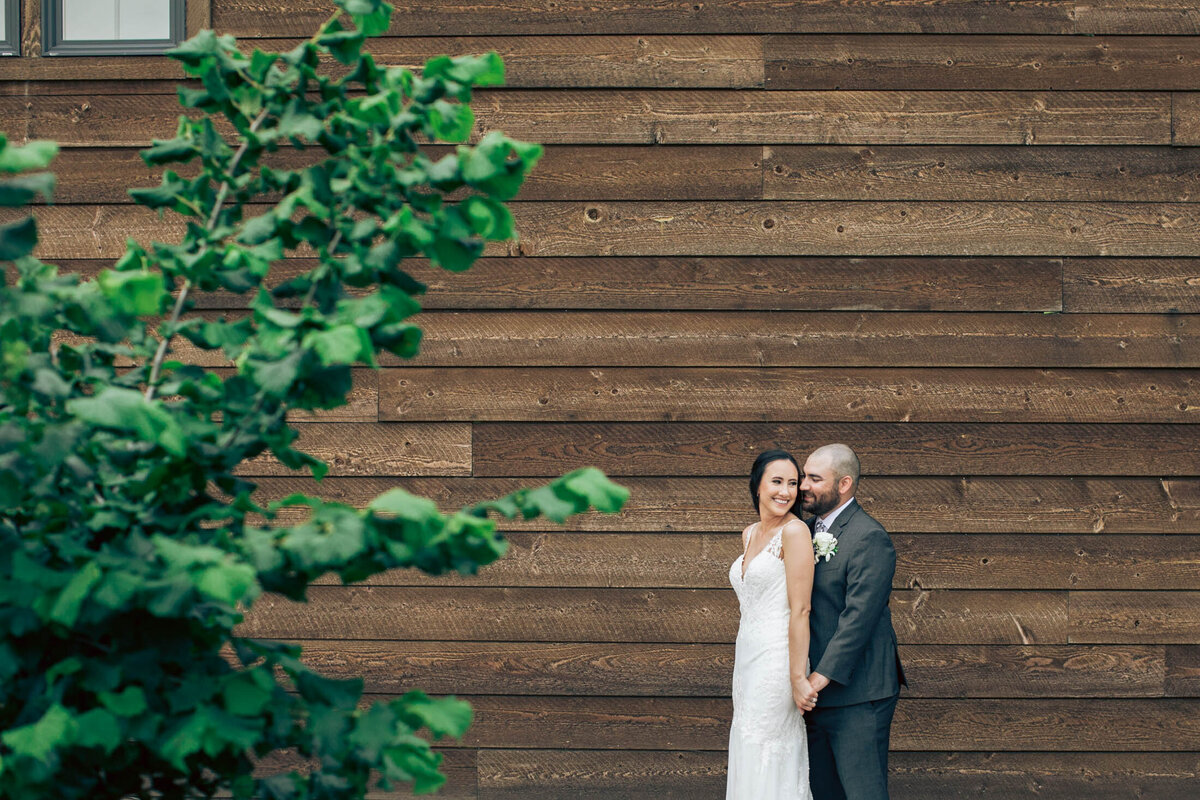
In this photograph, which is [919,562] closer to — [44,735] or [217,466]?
[217,466]

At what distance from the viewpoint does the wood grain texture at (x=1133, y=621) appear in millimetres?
3750

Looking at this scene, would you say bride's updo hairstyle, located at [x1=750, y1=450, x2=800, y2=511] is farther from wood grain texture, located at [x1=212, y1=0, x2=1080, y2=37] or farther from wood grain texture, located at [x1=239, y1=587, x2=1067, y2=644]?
wood grain texture, located at [x1=212, y1=0, x2=1080, y2=37]

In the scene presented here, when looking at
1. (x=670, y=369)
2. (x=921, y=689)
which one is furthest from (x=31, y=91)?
(x=921, y=689)

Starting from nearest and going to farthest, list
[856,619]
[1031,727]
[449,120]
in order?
1. [449,120]
2. [856,619]
3. [1031,727]

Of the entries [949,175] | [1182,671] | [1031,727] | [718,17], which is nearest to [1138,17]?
[949,175]

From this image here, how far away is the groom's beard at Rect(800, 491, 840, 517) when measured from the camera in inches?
137

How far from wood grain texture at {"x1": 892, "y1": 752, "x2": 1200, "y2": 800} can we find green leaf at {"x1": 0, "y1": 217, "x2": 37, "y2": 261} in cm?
293

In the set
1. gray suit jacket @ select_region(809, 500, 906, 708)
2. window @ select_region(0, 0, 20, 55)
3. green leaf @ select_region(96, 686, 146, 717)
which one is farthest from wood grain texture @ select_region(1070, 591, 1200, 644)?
window @ select_region(0, 0, 20, 55)

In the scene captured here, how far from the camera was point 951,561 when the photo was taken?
376 centimetres

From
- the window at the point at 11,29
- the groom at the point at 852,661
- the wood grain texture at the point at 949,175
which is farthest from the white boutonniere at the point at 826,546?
the window at the point at 11,29

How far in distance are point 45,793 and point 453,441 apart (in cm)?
248

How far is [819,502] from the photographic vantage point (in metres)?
3.50

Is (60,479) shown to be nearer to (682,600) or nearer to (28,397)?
(28,397)

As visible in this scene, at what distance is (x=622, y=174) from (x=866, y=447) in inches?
54.6
